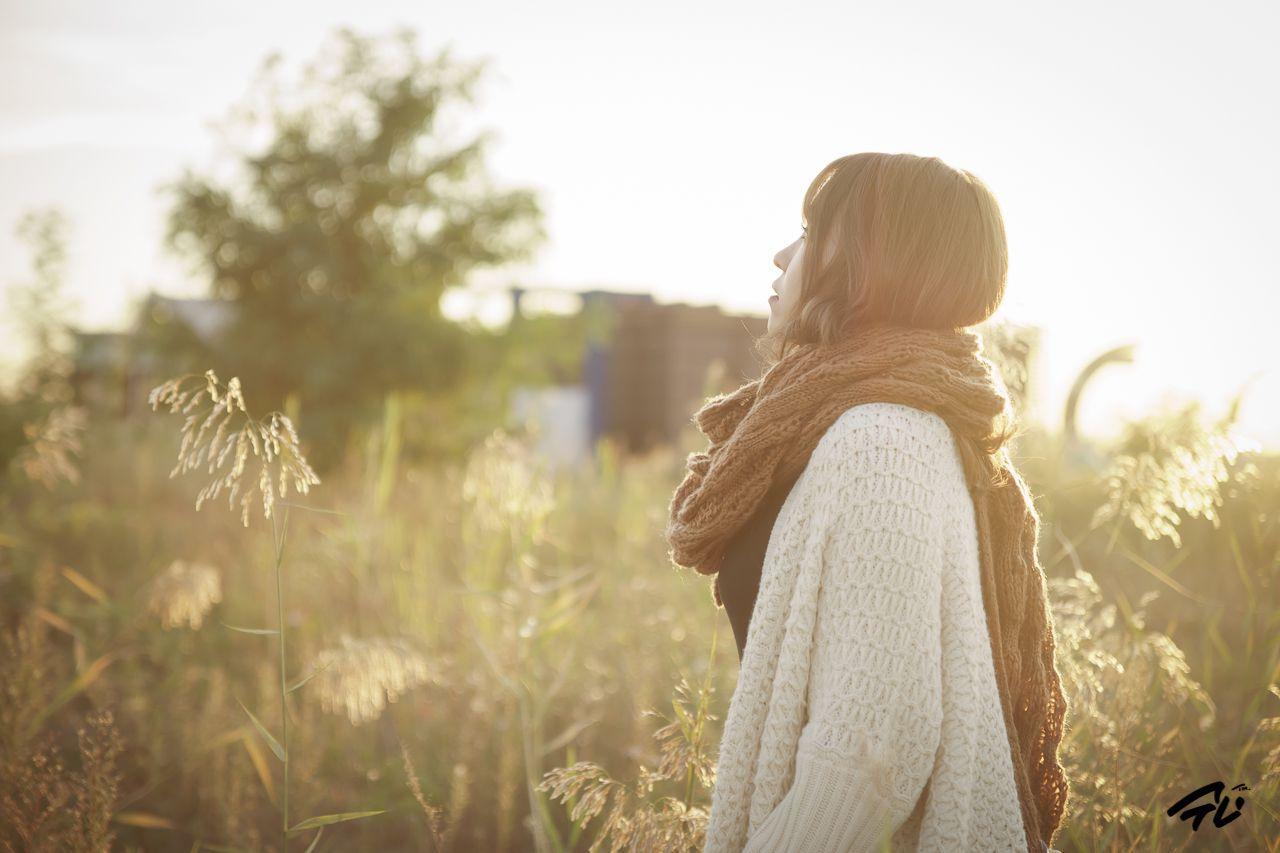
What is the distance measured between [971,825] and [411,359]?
7427mm

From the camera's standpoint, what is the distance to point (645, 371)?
1838cm

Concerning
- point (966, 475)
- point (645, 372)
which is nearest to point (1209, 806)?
point (966, 475)

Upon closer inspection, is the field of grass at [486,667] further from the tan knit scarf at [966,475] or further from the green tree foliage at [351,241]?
the green tree foliage at [351,241]

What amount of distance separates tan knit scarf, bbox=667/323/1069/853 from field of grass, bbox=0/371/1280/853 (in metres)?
0.27

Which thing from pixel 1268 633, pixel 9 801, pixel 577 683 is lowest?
pixel 577 683

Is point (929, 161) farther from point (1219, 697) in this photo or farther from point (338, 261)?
point (338, 261)

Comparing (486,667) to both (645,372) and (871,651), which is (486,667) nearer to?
(871,651)

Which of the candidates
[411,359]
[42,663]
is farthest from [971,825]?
[411,359]

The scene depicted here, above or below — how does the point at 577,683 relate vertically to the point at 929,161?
below

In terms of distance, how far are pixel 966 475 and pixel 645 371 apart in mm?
17011

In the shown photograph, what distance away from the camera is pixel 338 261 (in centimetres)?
849

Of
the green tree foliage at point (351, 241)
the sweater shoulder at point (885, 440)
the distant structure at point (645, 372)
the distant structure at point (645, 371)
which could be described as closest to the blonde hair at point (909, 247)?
the sweater shoulder at point (885, 440)

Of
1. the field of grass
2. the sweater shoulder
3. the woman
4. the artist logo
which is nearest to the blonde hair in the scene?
the woman

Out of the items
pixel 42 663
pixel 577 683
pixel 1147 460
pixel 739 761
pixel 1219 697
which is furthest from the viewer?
pixel 577 683
